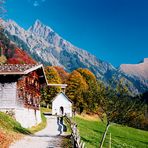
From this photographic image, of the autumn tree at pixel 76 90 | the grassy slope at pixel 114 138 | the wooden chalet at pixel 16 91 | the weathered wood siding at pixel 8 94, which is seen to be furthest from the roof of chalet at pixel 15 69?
the autumn tree at pixel 76 90

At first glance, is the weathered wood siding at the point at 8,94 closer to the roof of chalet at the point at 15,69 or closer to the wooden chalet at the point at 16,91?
the wooden chalet at the point at 16,91

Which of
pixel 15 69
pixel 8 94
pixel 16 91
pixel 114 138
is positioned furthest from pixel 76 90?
pixel 15 69

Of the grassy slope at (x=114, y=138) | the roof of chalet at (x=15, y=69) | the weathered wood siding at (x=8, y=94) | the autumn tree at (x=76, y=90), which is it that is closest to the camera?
the roof of chalet at (x=15, y=69)

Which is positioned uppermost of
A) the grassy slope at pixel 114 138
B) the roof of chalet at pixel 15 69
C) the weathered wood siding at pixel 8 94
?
the roof of chalet at pixel 15 69

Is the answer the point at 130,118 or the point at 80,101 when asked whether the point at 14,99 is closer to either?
the point at 130,118

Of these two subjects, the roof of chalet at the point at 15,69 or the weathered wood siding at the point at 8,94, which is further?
the weathered wood siding at the point at 8,94

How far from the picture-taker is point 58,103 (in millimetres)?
100125

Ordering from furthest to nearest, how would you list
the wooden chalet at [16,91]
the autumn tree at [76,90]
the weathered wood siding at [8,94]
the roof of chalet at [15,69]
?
the autumn tree at [76,90], the weathered wood siding at [8,94], the wooden chalet at [16,91], the roof of chalet at [15,69]

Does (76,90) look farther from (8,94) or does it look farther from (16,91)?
(8,94)

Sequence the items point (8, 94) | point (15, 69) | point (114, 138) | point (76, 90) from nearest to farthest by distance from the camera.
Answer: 1. point (15, 69)
2. point (8, 94)
3. point (114, 138)
4. point (76, 90)

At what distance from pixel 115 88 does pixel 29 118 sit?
18.2m

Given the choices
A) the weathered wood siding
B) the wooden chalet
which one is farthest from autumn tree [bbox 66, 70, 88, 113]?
the weathered wood siding

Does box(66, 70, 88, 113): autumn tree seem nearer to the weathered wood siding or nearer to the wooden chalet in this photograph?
the wooden chalet

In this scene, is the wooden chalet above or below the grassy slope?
above
